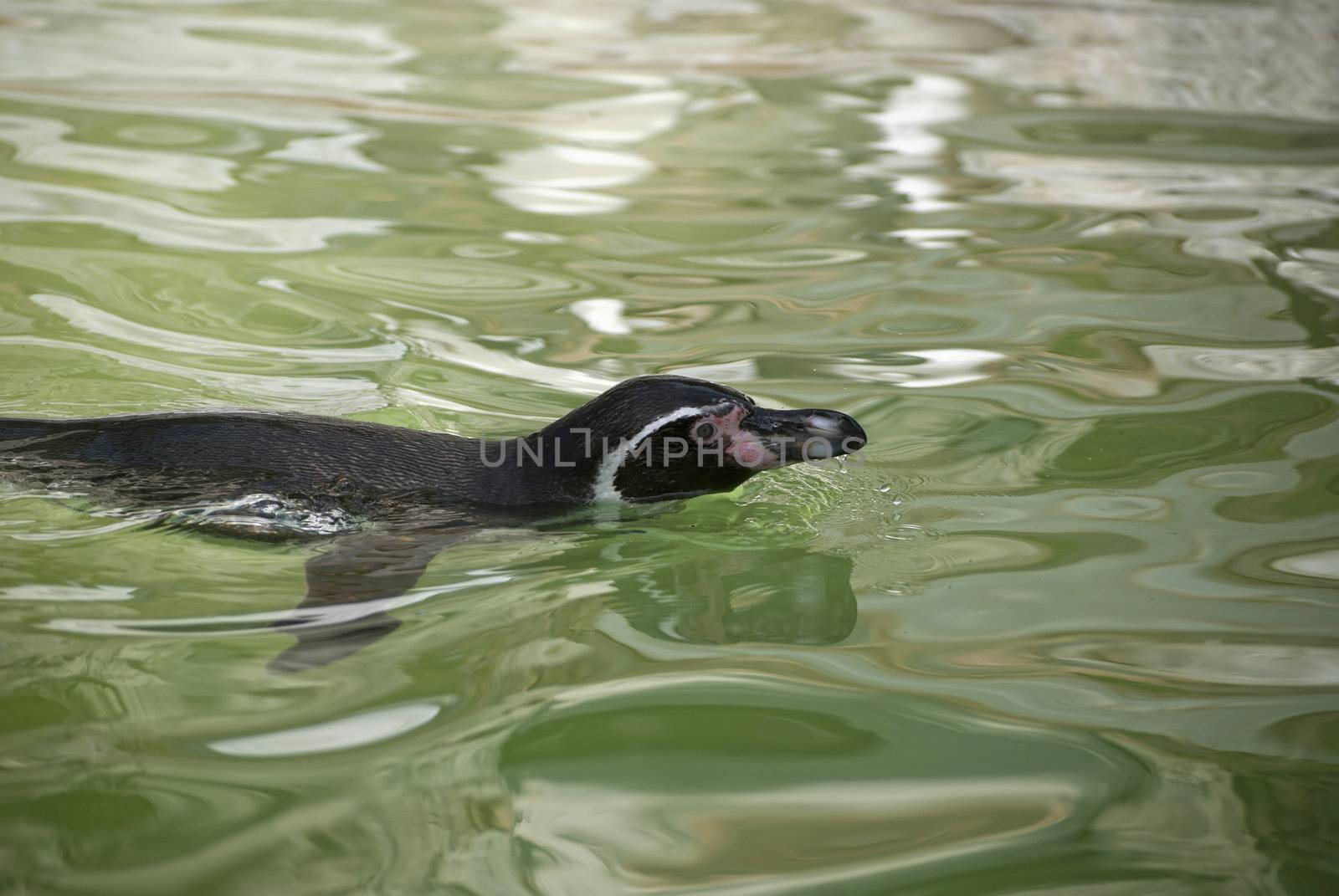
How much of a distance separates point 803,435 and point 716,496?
0.58 m

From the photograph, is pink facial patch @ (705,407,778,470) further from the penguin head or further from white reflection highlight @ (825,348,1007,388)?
white reflection highlight @ (825,348,1007,388)

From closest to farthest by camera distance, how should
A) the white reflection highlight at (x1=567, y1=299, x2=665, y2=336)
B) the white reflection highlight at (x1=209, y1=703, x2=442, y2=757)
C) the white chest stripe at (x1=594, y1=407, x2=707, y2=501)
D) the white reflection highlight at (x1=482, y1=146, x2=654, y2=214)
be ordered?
the white reflection highlight at (x1=209, y1=703, x2=442, y2=757) < the white chest stripe at (x1=594, y1=407, x2=707, y2=501) < the white reflection highlight at (x1=567, y1=299, x2=665, y2=336) < the white reflection highlight at (x1=482, y1=146, x2=654, y2=214)

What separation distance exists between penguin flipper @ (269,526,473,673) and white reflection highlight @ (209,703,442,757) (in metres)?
0.27

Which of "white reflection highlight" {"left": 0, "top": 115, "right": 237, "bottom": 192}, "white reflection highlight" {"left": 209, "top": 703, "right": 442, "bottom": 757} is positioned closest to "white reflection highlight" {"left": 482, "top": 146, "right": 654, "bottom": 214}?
"white reflection highlight" {"left": 0, "top": 115, "right": 237, "bottom": 192}

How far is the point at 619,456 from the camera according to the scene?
4.46 m

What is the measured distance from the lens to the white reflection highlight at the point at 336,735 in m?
3.31

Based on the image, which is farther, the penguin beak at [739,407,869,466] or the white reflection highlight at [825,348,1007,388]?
the white reflection highlight at [825,348,1007,388]

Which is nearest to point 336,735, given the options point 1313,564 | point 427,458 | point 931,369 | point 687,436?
point 427,458

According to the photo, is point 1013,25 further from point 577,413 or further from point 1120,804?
point 1120,804

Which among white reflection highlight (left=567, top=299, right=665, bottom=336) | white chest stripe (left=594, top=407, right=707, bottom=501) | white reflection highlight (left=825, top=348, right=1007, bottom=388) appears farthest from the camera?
white reflection highlight (left=567, top=299, right=665, bottom=336)

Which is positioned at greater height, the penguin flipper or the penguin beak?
the penguin beak

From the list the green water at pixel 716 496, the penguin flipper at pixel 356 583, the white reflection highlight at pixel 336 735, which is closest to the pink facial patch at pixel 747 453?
the green water at pixel 716 496

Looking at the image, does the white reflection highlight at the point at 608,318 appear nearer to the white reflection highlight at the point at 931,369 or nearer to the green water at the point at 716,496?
the green water at the point at 716,496

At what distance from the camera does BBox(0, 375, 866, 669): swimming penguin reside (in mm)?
4363
